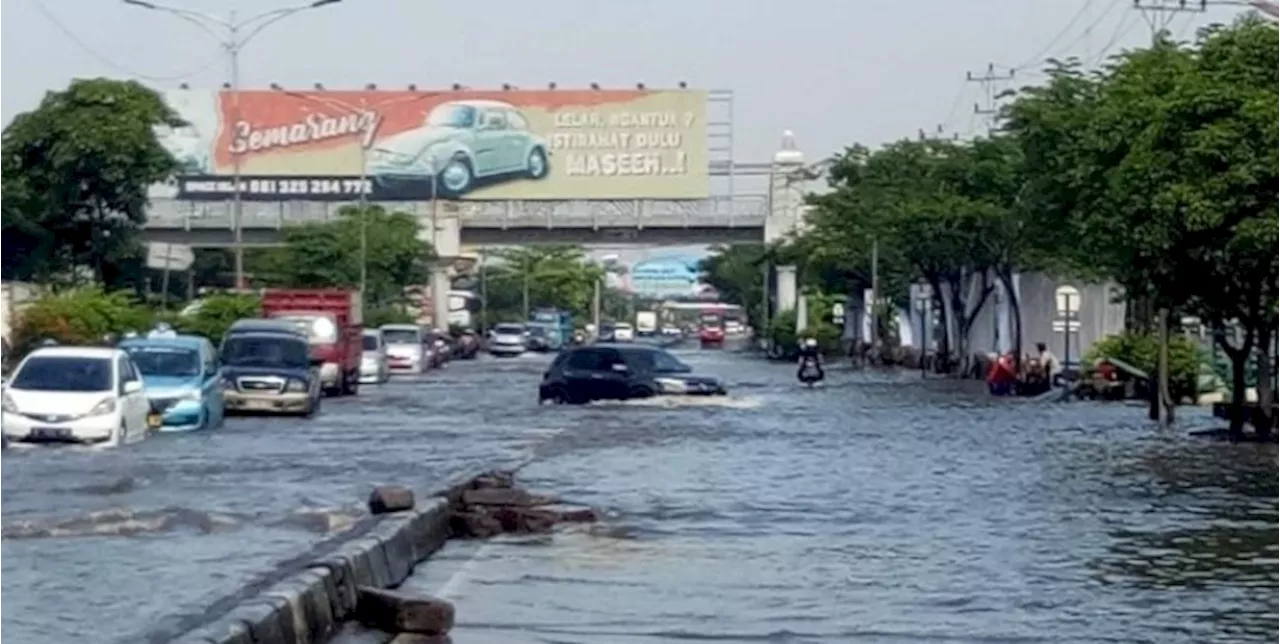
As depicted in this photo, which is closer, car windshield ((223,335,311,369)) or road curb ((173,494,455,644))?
road curb ((173,494,455,644))

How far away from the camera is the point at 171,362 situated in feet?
137

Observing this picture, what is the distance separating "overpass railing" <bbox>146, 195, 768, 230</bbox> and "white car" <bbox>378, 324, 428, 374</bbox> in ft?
68.2

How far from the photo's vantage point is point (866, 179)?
94.9 m

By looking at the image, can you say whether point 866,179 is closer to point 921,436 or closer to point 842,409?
point 842,409

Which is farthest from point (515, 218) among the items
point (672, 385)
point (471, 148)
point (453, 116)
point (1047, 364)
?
point (672, 385)

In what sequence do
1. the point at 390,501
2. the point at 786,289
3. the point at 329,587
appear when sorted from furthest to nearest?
the point at 786,289 → the point at 390,501 → the point at 329,587

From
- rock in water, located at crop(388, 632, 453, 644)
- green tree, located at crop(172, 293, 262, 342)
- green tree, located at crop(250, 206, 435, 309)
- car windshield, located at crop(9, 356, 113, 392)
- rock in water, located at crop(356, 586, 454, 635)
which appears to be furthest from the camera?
green tree, located at crop(250, 206, 435, 309)

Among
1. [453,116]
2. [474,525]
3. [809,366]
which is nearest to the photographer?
[474,525]

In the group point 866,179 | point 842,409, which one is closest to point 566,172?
point 866,179

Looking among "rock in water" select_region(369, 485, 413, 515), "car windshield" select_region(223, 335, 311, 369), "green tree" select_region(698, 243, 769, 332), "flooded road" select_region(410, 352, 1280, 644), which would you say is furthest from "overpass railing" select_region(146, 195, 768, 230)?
"rock in water" select_region(369, 485, 413, 515)

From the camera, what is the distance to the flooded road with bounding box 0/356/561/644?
15.9 meters

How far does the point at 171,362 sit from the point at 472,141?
65.0m

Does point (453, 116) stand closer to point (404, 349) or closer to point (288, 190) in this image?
point (288, 190)

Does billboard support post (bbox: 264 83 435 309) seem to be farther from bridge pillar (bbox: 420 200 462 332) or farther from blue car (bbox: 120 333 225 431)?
blue car (bbox: 120 333 225 431)
